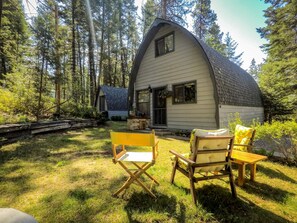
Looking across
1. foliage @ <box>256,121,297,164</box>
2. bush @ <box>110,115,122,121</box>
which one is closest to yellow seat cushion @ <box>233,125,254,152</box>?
foliage @ <box>256,121,297,164</box>

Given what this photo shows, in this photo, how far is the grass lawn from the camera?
2.20 m

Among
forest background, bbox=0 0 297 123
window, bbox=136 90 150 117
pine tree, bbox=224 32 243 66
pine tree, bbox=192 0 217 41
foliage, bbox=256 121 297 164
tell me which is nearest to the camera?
foliage, bbox=256 121 297 164

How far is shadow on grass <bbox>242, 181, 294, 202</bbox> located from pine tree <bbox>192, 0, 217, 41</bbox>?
20620 mm

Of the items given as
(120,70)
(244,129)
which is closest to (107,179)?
(244,129)

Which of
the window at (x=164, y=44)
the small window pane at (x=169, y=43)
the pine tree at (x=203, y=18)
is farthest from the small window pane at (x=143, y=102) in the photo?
the pine tree at (x=203, y=18)

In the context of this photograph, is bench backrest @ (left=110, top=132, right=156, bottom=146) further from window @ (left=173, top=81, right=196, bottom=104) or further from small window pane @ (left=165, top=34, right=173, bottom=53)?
small window pane @ (left=165, top=34, right=173, bottom=53)

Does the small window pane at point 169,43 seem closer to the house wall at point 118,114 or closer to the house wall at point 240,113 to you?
the house wall at point 240,113

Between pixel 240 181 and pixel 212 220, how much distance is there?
1.26m

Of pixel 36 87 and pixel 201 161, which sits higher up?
pixel 36 87

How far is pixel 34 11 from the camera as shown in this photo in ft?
19.1

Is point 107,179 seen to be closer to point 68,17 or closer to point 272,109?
point 272,109

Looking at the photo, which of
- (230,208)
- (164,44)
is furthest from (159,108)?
(230,208)

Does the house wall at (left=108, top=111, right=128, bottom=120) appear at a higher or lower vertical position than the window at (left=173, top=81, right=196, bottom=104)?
lower

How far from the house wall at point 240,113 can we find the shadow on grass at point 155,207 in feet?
17.8
